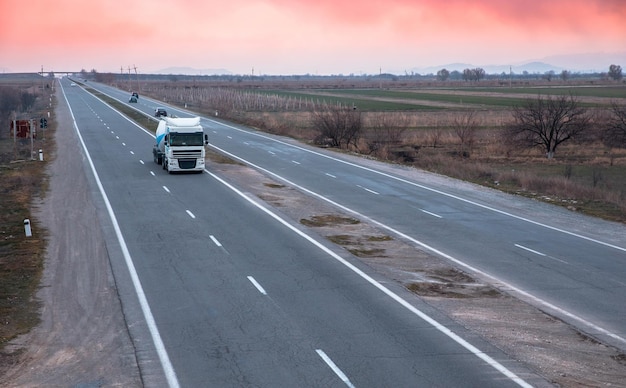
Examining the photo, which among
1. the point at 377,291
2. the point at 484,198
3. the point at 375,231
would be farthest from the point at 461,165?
the point at 377,291

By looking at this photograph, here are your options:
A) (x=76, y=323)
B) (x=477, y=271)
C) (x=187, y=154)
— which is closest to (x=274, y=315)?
(x=76, y=323)

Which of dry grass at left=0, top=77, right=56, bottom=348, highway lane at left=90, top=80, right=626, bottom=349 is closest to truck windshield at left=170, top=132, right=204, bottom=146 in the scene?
highway lane at left=90, top=80, right=626, bottom=349

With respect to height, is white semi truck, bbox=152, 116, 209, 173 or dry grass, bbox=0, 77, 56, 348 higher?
white semi truck, bbox=152, 116, 209, 173

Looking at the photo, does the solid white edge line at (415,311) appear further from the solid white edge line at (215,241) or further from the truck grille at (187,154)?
the truck grille at (187,154)

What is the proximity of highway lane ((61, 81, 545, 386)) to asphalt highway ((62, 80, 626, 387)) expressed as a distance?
0.12 feet

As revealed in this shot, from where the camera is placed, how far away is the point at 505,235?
26.0m

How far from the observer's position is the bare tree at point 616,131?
5965 centimetres

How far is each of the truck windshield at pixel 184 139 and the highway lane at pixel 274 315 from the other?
11288 mm

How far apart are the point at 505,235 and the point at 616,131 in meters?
39.0

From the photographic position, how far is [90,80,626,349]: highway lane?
18125 millimetres

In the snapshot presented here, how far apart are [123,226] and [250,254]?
6483 mm

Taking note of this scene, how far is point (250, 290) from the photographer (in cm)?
1847

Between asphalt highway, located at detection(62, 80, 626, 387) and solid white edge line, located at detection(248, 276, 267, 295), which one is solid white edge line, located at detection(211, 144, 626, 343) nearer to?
asphalt highway, located at detection(62, 80, 626, 387)

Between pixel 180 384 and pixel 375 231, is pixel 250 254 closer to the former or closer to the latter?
pixel 375 231
